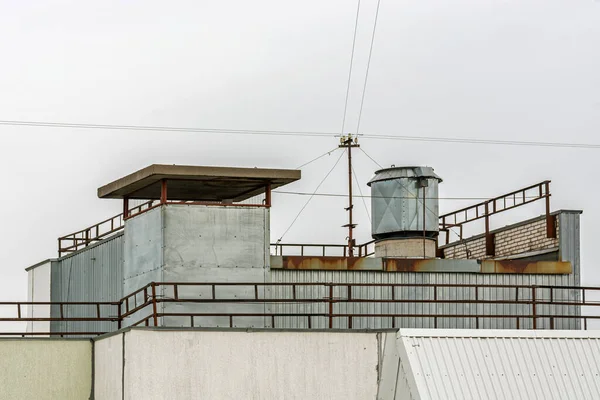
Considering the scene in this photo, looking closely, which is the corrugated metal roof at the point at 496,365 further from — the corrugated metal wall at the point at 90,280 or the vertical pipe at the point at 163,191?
the corrugated metal wall at the point at 90,280

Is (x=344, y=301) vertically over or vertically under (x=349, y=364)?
over

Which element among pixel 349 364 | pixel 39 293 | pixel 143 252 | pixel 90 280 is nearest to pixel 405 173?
pixel 143 252

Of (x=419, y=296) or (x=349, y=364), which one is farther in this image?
(x=419, y=296)

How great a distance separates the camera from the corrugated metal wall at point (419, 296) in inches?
1057

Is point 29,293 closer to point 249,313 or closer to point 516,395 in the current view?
point 249,313

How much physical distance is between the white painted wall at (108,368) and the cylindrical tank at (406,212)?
8758 millimetres

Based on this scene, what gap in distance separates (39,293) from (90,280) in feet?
12.5

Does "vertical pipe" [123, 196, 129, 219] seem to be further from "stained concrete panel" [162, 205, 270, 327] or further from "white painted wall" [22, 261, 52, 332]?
"white painted wall" [22, 261, 52, 332]

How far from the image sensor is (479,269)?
92.3 feet

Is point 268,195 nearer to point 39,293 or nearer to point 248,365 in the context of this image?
point 248,365

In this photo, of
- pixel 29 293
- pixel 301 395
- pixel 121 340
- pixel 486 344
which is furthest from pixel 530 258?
pixel 29 293

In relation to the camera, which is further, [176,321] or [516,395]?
[176,321]

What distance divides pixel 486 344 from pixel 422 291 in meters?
4.21

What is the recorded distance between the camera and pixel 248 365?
76.3 feet
